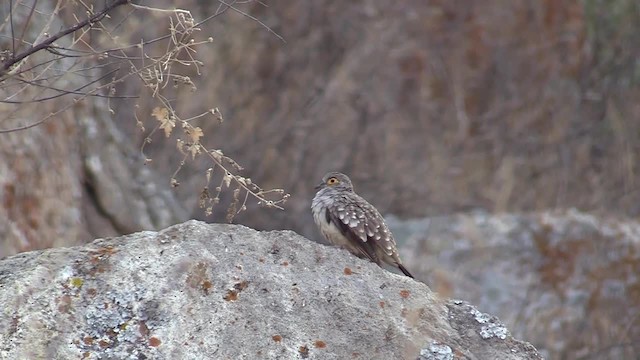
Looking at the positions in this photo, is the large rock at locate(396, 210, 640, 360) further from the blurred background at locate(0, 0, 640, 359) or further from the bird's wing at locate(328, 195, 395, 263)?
the bird's wing at locate(328, 195, 395, 263)

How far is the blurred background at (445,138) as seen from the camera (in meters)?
12.8

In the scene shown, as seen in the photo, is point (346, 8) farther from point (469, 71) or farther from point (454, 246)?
point (454, 246)

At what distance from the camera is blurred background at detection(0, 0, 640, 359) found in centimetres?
1280

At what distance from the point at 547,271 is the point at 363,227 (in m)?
6.53

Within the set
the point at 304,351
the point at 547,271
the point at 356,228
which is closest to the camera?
the point at 304,351

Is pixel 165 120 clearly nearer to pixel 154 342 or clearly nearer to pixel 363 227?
pixel 154 342

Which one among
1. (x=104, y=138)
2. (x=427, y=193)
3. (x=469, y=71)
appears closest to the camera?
(x=104, y=138)

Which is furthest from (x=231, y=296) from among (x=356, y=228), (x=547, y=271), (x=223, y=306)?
(x=547, y=271)

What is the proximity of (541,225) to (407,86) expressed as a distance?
2727mm

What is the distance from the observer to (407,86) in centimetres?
1541

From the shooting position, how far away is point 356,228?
7254 mm

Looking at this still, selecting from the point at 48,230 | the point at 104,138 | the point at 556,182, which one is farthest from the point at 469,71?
the point at 48,230

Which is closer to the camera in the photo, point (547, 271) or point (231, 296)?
point (231, 296)

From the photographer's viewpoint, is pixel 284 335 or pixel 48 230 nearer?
pixel 284 335
